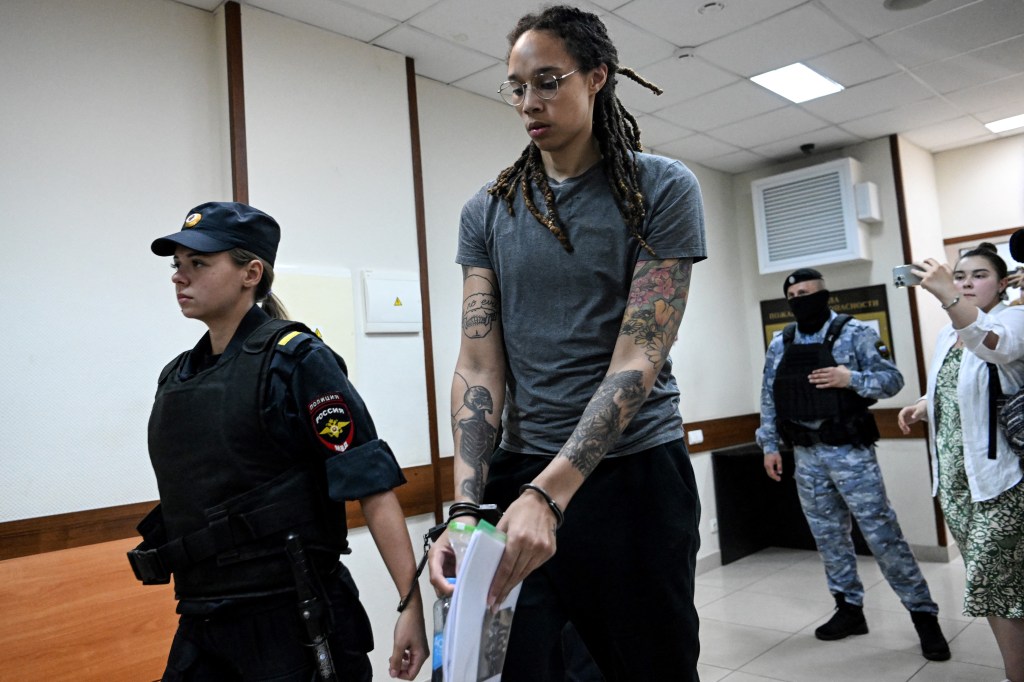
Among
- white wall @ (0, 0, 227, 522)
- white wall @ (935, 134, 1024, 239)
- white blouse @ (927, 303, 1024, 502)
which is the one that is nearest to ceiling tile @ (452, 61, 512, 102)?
white wall @ (0, 0, 227, 522)

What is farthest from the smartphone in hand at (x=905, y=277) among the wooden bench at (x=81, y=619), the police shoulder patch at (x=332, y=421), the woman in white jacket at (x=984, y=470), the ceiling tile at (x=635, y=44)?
the wooden bench at (x=81, y=619)

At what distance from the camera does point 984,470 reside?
269 centimetres

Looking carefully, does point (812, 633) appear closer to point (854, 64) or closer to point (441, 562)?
point (854, 64)

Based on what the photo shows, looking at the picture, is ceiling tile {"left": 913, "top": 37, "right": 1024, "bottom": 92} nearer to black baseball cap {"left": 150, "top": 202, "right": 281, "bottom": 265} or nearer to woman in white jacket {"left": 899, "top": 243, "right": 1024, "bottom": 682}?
woman in white jacket {"left": 899, "top": 243, "right": 1024, "bottom": 682}

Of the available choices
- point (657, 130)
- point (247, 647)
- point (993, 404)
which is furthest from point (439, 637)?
point (657, 130)

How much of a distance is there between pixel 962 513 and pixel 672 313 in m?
2.29

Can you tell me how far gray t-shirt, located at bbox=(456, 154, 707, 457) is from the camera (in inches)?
48.6

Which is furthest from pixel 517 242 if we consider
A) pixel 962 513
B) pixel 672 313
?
pixel 962 513

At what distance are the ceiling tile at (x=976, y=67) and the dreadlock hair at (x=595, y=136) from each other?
3827 millimetres

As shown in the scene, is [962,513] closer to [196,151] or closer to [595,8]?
[595,8]

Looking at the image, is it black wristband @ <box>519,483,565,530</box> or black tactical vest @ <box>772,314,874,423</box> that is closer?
black wristband @ <box>519,483,565,530</box>

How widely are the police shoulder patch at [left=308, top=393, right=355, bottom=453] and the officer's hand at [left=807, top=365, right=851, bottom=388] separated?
298 cm

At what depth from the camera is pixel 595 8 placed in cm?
337

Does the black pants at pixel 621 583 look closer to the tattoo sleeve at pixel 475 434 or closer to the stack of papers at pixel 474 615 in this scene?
the tattoo sleeve at pixel 475 434
